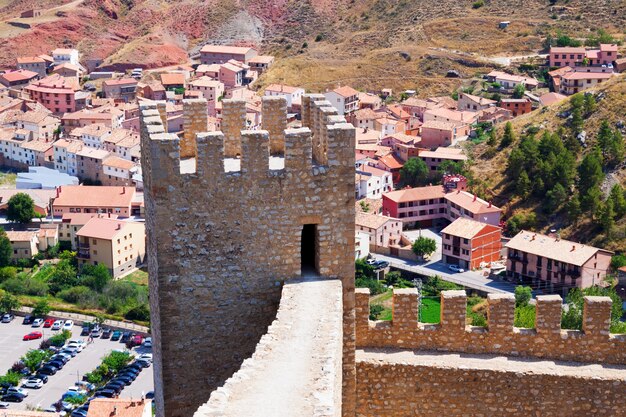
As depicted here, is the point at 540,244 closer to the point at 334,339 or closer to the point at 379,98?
the point at 379,98

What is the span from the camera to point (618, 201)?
65.4m

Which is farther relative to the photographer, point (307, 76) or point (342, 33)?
point (342, 33)

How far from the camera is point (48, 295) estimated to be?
67.5m

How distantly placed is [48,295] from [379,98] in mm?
49302

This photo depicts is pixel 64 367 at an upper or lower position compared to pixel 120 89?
lower

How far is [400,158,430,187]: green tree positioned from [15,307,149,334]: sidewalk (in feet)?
100

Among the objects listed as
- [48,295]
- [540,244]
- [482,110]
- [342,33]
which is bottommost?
[48,295]

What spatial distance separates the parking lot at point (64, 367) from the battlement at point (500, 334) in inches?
1663

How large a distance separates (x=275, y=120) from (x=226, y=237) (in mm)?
2216

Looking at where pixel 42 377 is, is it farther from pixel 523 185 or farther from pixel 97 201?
pixel 523 185

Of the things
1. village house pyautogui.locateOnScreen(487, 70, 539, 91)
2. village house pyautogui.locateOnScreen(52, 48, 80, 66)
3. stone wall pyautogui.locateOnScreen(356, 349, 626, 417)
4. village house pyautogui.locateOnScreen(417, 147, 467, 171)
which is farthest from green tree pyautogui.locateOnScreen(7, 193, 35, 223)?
stone wall pyautogui.locateOnScreen(356, 349, 626, 417)

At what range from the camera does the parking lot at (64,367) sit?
2024 inches

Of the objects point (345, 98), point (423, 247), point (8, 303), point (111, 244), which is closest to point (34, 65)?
point (345, 98)

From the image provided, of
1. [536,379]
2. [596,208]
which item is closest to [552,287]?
[596,208]
